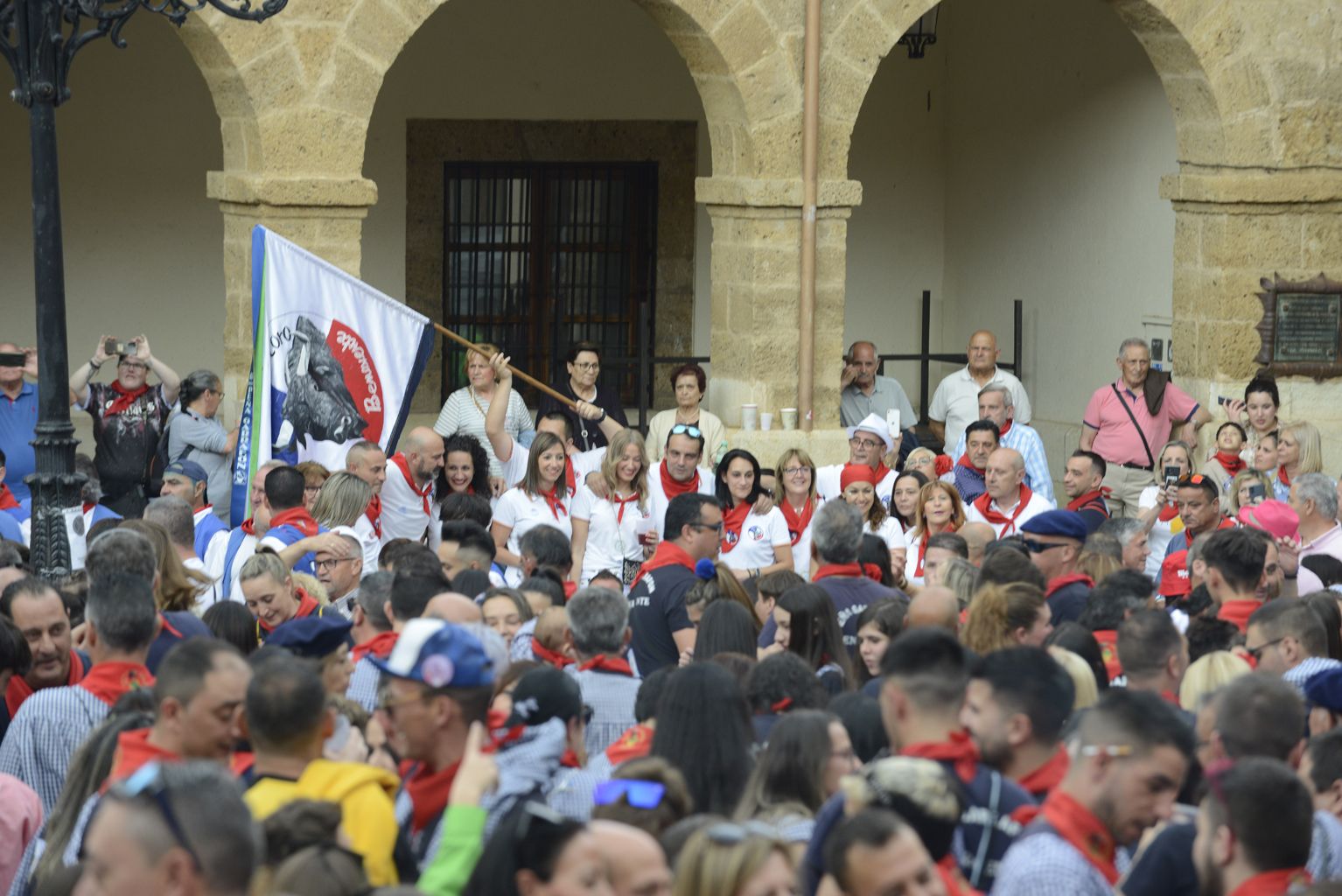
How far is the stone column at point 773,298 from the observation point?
11.5 m

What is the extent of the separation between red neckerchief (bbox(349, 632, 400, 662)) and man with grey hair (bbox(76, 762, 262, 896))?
2.33 metres

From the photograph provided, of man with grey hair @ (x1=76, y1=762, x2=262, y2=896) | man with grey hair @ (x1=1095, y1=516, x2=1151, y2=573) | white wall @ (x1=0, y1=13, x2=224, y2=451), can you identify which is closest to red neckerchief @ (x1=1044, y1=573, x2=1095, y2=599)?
man with grey hair @ (x1=1095, y1=516, x2=1151, y2=573)

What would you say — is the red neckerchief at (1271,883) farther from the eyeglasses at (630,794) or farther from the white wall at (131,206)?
the white wall at (131,206)

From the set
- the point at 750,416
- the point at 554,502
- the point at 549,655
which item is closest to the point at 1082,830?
the point at 549,655

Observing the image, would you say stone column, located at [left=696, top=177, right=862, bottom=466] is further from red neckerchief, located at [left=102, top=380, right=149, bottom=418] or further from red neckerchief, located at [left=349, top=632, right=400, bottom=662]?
red neckerchief, located at [left=349, top=632, right=400, bottom=662]

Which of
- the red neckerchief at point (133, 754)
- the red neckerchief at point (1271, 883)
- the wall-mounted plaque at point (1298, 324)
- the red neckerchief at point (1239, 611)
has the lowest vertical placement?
the red neckerchief at point (1271, 883)

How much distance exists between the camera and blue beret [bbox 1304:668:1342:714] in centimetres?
498

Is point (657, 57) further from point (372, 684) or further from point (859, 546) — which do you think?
point (372, 684)

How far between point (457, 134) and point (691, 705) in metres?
10.3

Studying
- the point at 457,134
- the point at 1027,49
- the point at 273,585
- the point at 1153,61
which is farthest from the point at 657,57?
the point at 273,585

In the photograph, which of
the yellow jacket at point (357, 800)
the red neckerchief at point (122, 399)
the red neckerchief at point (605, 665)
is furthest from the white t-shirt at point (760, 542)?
the yellow jacket at point (357, 800)

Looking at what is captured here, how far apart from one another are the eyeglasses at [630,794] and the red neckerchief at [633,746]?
0.65 metres

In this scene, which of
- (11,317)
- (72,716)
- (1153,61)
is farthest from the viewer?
(11,317)

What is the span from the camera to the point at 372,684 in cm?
546
